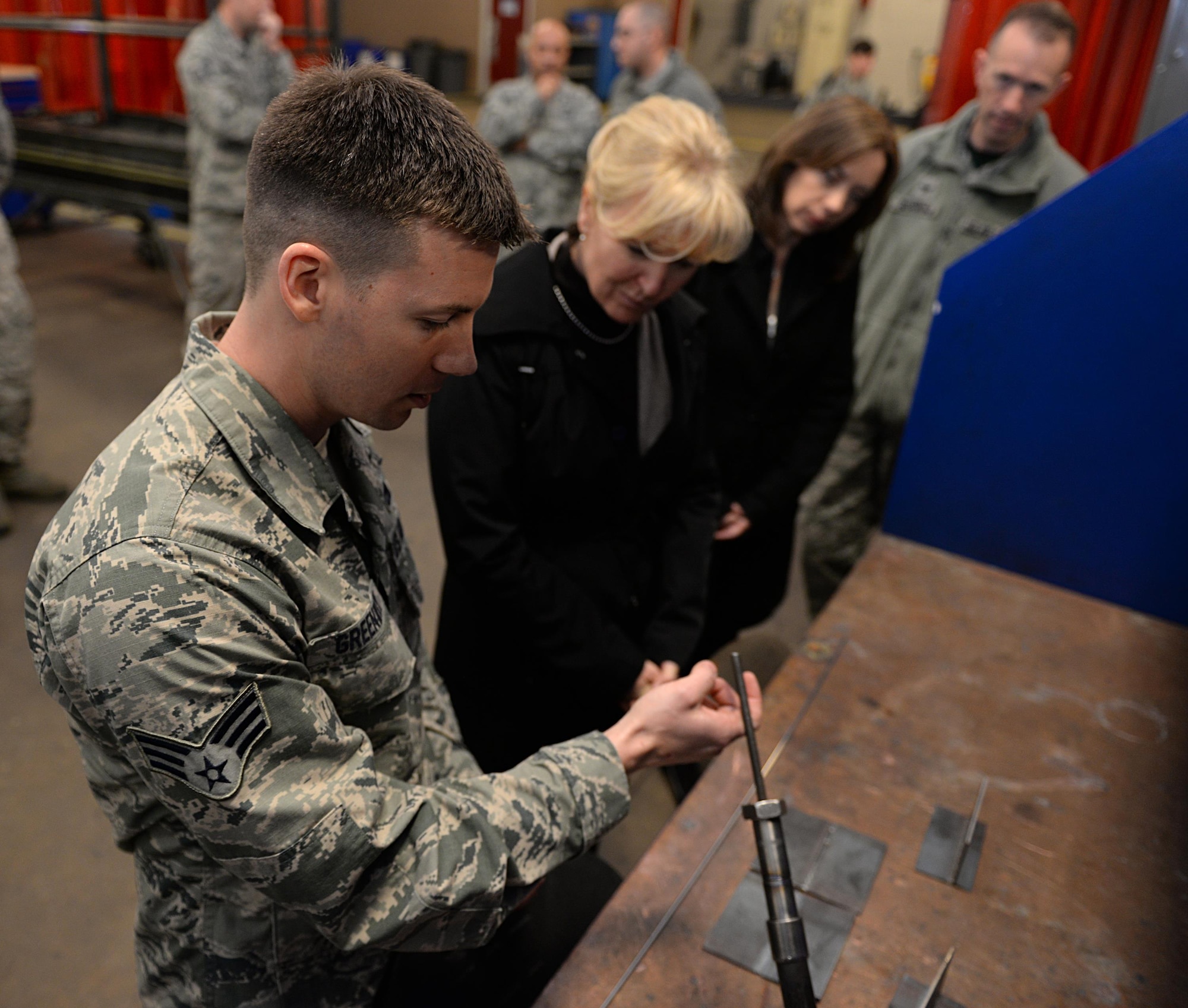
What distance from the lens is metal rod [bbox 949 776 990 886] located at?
1068 millimetres

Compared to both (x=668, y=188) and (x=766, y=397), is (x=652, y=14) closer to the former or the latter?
(x=766, y=397)

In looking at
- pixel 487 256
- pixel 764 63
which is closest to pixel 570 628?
pixel 487 256

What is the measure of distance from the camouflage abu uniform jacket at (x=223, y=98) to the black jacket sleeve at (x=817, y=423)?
9.64ft

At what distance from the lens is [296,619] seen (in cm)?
72

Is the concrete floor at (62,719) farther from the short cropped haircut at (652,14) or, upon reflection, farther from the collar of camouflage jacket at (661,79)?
the short cropped haircut at (652,14)

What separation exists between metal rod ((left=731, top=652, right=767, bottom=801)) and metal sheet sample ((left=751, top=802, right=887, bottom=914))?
0.54 feet

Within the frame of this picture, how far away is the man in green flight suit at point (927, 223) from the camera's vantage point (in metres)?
2.10

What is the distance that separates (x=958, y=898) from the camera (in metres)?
1.04

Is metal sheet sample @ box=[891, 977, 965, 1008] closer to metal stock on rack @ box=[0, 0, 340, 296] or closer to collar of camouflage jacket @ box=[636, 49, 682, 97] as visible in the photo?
metal stock on rack @ box=[0, 0, 340, 296]

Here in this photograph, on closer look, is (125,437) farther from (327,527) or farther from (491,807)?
(491,807)

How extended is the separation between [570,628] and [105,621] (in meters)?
0.78

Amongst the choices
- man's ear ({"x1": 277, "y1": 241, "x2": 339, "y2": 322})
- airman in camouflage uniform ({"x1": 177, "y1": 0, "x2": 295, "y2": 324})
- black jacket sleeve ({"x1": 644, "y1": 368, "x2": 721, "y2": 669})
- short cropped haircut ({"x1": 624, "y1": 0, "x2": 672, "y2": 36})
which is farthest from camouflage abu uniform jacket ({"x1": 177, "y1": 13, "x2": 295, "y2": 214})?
man's ear ({"x1": 277, "y1": 241, "x2": 339, "y2": 322})

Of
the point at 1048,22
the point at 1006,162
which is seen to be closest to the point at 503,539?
the point at 1006,162

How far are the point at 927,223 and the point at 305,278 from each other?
1970 millimetres
